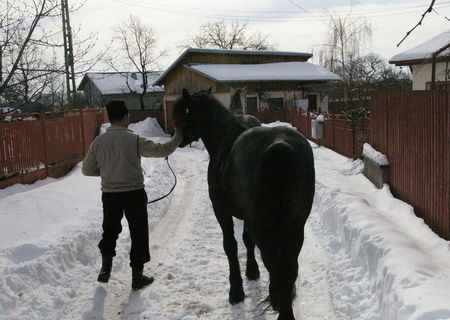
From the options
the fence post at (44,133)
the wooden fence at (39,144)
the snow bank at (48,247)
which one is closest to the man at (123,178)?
the snow bank at (48,247)

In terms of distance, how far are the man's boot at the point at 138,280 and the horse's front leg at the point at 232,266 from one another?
1.03 metres

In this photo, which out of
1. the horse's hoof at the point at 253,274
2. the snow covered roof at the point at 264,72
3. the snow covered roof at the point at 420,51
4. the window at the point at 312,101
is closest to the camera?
the horse's hoof at the point at 253,274

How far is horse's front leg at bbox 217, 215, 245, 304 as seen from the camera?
14.2 ft

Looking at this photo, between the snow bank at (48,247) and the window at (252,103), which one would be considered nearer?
the snow bank at (48,247)

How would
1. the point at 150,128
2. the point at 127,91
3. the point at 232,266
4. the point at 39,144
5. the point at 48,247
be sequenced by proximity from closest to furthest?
the point at 232,266 < the point at 48,247 < the point at 39,144 < the point at 150,128 < the point at 127,91

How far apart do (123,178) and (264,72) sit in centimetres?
2571

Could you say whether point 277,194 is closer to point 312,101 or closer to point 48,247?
point 48,247

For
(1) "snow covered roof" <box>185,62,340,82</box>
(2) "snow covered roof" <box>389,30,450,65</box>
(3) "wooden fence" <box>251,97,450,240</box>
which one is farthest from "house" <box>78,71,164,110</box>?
(3) "wooden fence" <box>251,97,450,240</box>

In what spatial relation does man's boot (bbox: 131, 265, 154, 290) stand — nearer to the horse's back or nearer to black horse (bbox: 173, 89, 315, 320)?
black horse (bbox: 173, 89, 315, 320)

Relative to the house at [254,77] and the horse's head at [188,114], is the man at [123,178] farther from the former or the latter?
the house at [254,77]

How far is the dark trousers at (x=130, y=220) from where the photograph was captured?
15.8 feet

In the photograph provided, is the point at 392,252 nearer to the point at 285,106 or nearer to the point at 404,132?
the point at 404,132

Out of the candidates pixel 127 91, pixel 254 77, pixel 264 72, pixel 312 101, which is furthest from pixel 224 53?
pixel 127 91

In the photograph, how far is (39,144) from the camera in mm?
11617
